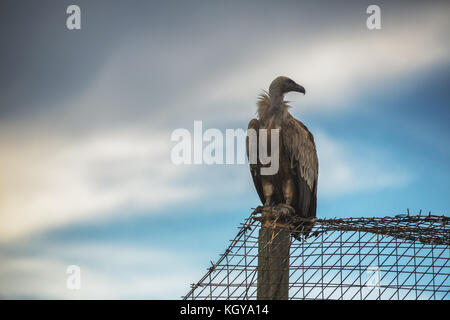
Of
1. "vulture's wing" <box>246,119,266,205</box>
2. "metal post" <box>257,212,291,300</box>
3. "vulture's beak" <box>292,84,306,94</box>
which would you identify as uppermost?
"vulture's beak" <box>292,84,306,94</box>

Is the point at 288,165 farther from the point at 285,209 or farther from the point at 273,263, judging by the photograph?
the point at 273,263

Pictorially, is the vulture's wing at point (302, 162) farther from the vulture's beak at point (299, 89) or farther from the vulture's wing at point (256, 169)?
the vulture's beak at point (299, 89)

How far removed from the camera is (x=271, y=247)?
7.75 metres

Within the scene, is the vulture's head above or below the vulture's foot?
above

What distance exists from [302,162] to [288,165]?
0.81 feet

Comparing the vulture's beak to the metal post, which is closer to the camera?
the metal post

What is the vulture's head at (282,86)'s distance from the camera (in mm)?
10312

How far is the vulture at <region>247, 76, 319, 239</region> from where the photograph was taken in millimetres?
9875

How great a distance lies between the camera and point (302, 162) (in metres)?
10.0

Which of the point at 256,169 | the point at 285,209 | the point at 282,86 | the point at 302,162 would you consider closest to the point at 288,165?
the point at 302,162

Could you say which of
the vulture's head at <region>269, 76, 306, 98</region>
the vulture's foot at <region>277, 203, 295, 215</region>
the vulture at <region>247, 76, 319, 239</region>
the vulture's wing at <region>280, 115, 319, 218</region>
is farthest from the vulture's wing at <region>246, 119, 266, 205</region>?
the vulture's foot at <region>277, 203, 295, 215</region>

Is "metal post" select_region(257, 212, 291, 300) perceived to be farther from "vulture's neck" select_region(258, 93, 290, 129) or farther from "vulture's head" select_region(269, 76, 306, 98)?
"vulture's head" select_region(269, 76, 306, 98)

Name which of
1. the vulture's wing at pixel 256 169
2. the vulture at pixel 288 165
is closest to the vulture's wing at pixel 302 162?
the vulture at pixel 288 165
